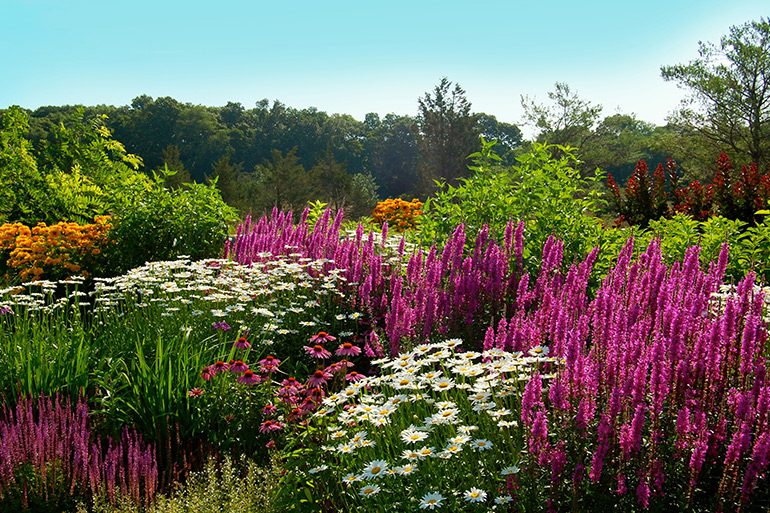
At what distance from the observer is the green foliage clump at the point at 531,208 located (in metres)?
5.90

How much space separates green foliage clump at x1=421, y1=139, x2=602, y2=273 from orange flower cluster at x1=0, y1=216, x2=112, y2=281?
17.7ft

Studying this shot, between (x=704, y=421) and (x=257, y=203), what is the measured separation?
96.8 feet

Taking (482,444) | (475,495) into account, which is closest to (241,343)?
(482,444)

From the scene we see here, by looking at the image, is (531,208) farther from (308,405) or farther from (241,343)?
(308,405)

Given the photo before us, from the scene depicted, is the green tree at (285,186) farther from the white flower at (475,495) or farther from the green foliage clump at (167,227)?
the white flower at (475,495)

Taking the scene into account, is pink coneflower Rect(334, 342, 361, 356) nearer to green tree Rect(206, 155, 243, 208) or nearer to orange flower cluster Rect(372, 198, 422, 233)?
orange flower cluster Rect(372, 198, 422, 233)

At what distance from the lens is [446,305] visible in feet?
15.5

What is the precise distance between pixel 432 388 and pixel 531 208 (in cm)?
356

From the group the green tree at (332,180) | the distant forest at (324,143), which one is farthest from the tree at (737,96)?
the green tree at (332,180)

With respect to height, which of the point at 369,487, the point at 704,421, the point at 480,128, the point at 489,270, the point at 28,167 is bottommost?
the point at 369,487

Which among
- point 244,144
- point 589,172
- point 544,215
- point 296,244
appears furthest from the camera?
point 244,144

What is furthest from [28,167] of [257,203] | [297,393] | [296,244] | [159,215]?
[257,203]

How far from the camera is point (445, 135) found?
129ft

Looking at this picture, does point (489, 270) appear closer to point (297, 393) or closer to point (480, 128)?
point (297, 393)
